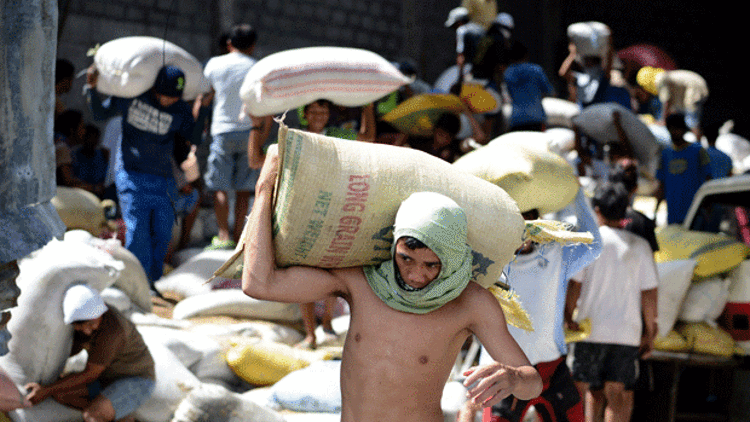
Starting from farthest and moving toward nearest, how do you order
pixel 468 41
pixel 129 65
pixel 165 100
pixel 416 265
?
pixel 468 41, pixel 165 100, pixel 129 65, pixel 416 265

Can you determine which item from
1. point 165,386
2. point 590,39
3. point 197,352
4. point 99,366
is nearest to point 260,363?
point 197,352

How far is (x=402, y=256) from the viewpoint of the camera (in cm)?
253

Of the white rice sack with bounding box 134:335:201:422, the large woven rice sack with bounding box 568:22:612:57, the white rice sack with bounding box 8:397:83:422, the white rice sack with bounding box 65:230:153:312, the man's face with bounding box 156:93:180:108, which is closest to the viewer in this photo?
the white rice sack with bounding box 8:397:83:422

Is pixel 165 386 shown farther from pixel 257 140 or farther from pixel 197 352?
pixel 257 140

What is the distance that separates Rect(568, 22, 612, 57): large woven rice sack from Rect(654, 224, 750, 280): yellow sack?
128 inches

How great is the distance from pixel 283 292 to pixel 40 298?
205 centimetres

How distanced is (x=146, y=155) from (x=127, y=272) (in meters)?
1.02

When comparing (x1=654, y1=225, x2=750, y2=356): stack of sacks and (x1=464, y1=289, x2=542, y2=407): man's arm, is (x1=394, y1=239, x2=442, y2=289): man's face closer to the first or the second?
(x1=464, y1=289, x2=542, y2=407): man's arm

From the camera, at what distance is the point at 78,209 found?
20.0 ft

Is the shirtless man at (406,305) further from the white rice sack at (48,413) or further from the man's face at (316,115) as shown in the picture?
the man's face at (316,115)

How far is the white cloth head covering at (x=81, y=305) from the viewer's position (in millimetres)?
4078

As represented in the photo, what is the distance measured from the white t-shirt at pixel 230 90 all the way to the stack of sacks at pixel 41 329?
248 centimetres

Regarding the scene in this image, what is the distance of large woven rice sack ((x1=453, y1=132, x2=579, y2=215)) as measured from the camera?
3.68 metres

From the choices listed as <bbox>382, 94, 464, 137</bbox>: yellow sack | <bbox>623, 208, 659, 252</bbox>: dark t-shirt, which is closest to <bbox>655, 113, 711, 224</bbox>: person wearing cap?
<bbox>382, 94, 464, 137</bbox>: yellow sack
